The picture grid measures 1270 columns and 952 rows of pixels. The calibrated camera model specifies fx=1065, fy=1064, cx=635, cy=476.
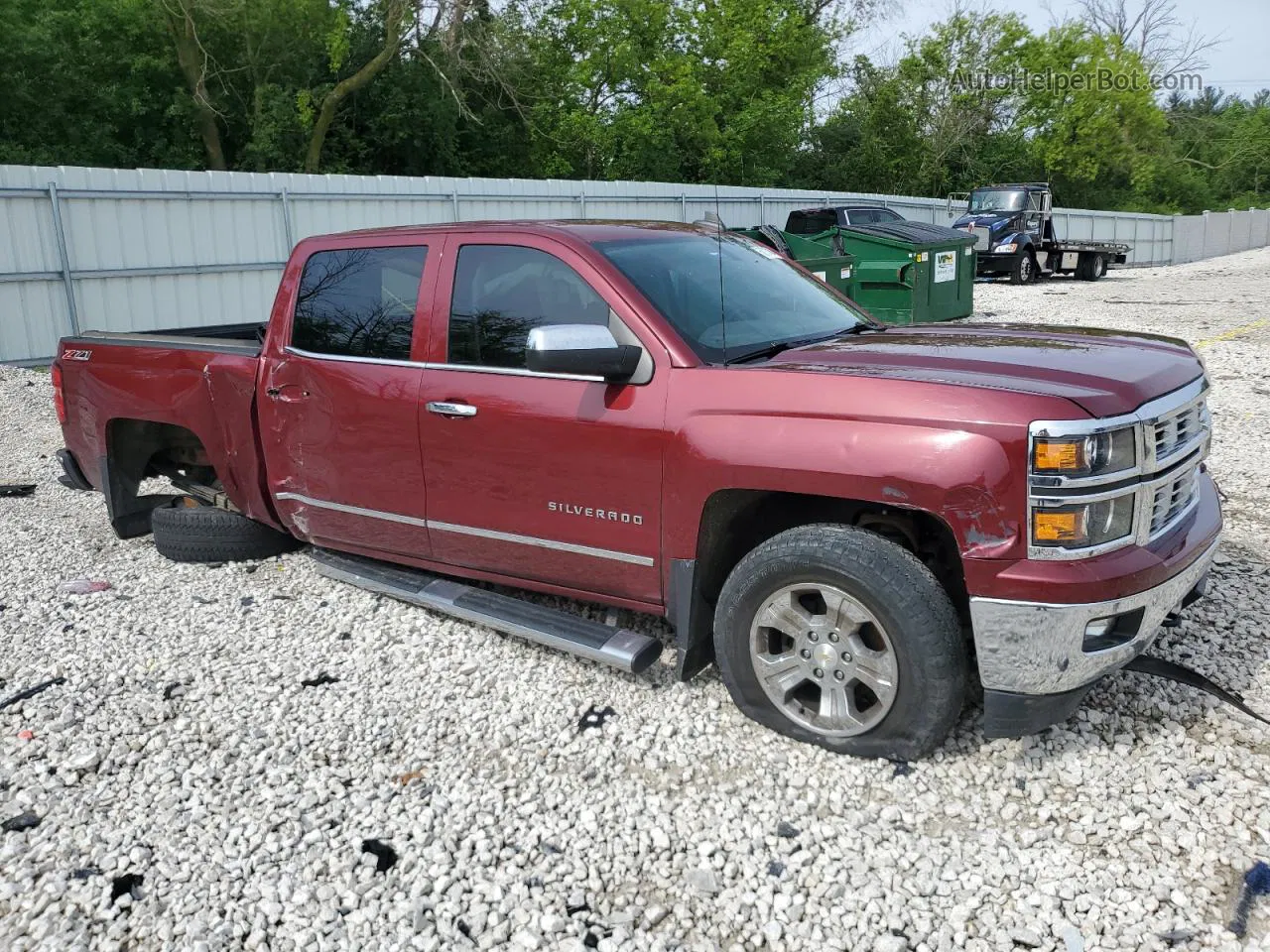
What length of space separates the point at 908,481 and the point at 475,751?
1791mm

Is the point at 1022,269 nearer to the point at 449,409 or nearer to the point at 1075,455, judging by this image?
the point at 449,409

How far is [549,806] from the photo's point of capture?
3.43 metres

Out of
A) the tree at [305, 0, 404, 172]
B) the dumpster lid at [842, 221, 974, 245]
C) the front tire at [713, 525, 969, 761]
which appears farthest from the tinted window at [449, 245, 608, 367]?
the tree at [305, 0, 404, 172]

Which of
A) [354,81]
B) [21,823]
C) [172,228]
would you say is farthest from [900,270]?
[354,81]

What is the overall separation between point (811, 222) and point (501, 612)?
13364 mm

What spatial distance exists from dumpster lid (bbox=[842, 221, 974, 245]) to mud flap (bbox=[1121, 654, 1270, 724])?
37.1 feet

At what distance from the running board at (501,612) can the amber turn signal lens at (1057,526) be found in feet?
4.89

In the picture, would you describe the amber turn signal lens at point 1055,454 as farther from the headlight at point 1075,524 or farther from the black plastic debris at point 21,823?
the black plastic debris at point 21,823

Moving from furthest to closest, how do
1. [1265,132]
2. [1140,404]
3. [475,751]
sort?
[1265,132] → [475,751] → [1140,404]

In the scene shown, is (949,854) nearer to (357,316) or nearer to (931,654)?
(931,654)

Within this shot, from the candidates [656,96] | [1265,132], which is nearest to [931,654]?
[656,96]

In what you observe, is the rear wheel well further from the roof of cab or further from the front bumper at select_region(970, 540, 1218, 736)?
the front bumper at select_region(970, 540, 1218, 736)

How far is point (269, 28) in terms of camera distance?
86.9 feet

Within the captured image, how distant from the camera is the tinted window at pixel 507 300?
13.3 ft
